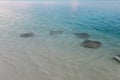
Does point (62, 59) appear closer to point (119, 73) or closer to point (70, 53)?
point (70, 53)

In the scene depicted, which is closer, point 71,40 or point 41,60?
point 41,60

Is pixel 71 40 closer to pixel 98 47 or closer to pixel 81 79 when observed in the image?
pixel 98 47

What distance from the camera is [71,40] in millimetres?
12078

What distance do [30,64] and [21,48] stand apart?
8.99ft

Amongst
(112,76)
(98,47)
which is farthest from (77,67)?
(98,47)

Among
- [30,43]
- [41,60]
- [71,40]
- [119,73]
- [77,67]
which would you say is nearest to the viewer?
[119,73]

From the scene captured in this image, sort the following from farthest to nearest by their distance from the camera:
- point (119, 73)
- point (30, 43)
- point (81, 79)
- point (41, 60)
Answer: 1. point (30, 43)
2. point (41, 60)
3. point (119, 73)
4. point (81, 79)

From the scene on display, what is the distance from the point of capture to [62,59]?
8547mm

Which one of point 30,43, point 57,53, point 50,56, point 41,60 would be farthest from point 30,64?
point 30,43

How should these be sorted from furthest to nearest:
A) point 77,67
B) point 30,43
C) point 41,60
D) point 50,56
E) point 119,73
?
1. point 30,43
2. point 50,56
3. point 41,60
4. point 77,67
5. point 119,73

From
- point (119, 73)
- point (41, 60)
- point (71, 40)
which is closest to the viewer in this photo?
point (119, 73)

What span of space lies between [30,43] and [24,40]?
1.00 meters

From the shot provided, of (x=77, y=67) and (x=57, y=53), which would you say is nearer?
(x=77, y=67)

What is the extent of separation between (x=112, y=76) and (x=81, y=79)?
1.60 meters
